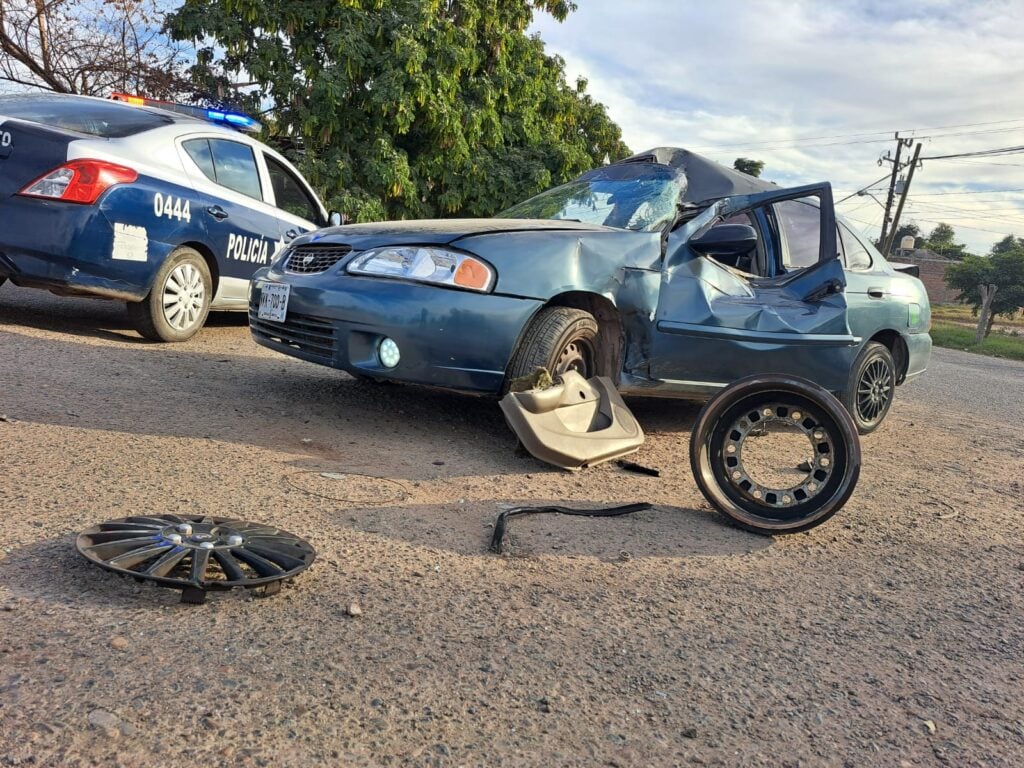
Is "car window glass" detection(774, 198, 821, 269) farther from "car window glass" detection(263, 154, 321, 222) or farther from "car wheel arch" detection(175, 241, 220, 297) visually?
"car window glass" detection(263, 154, 321, 222)

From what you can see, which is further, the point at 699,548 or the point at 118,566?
the point at 699,548

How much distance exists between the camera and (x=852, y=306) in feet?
18.1

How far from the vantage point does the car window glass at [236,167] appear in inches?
260

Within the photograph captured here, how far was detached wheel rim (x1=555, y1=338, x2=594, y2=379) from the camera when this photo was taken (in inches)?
168

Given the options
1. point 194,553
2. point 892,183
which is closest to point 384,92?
point 194,553

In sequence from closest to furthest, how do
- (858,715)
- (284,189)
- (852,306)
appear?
1. (858,715)
2. (852,306)
3. (284,189)

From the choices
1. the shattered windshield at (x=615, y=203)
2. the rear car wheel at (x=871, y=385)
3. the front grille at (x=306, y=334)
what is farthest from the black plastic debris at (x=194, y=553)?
the rear car wheel at (x=871, y=385)

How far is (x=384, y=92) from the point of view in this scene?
1330 cm

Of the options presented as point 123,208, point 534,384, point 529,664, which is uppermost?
point 123,208

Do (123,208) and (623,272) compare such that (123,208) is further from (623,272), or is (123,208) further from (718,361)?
(718,361)

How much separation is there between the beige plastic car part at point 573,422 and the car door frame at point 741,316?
443 millimetres

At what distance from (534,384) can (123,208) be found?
10.8 feet

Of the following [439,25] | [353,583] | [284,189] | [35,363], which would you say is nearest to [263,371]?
[35,363]

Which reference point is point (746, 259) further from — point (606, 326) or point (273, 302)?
point (273, 302)
